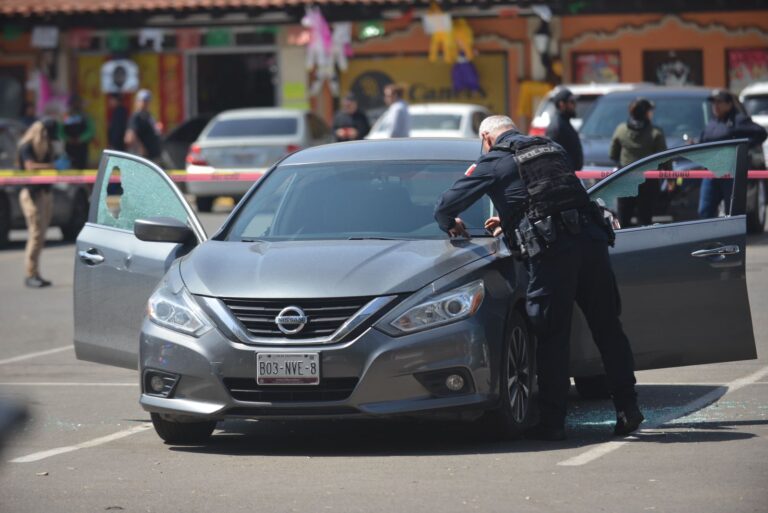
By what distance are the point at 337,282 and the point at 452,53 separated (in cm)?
2467

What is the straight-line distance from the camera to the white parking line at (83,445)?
8273 millimetres

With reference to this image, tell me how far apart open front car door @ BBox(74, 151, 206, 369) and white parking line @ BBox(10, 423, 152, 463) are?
36cm

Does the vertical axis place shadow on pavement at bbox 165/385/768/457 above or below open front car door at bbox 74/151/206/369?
below

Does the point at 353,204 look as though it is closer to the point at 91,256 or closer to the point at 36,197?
the point at 91,256

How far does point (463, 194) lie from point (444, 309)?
707 mm

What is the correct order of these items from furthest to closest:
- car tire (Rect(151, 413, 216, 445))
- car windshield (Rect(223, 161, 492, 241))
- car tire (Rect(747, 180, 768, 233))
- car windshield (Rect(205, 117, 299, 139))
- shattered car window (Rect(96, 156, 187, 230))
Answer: car windshield (Rect(205, 117, 299, 139)), car tire (Rect(747, 180, 768, 233)), shattered car window (Rect(96, 156, 187, 230)), car windshield (Rect(223, 161, 492, 241)), car tire (Rect(151, 413, 216, 445))

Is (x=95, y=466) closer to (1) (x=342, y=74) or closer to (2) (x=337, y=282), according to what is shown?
(2) (x=337, y=282)

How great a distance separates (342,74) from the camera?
109ft

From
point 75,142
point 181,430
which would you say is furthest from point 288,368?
point 75,142

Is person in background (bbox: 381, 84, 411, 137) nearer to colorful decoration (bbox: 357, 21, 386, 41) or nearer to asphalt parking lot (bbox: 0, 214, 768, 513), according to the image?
colorful decoration (bbox: 357, 21, 386, 41)

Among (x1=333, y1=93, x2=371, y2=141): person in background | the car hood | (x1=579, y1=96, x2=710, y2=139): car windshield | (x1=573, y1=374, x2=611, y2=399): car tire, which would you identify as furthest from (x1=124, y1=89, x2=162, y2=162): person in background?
the car hood

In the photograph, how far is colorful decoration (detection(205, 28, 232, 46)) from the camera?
3403cm

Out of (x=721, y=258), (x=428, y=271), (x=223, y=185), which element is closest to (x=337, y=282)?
(x=428, y=271)

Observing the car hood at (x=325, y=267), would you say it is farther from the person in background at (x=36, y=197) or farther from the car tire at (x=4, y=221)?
the car tire at (x=4, y=221)
